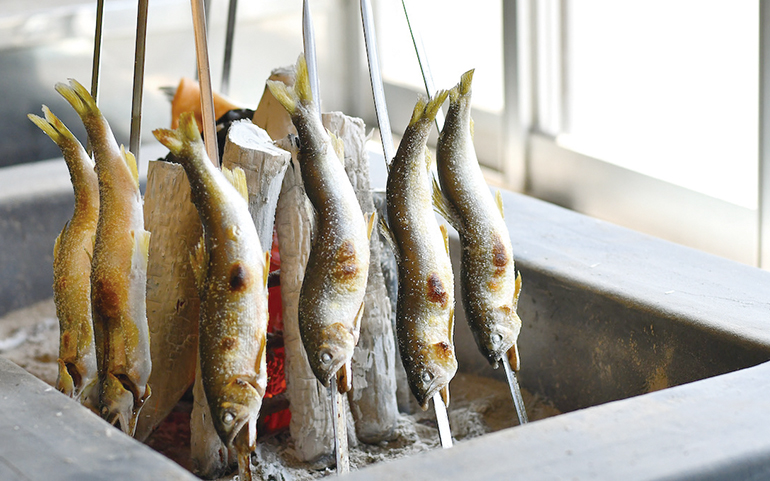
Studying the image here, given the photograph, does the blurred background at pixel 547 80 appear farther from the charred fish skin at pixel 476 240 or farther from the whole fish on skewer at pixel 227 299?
the whole fish on skewer at pixel 227 299

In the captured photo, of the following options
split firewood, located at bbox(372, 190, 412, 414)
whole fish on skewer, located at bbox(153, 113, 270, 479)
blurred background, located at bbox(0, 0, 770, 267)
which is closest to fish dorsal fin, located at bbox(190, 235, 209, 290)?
whole fish on skewer, located at bbox(153, 113, 270, 479)

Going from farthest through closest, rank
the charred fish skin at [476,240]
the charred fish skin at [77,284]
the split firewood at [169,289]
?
the split firewood at [169,289] → the charred fish skin at [77,284] → the charred fish skin at [476,240]

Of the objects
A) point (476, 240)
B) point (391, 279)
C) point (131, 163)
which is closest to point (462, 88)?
point (476, 240)

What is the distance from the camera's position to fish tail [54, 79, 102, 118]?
3.66 feet

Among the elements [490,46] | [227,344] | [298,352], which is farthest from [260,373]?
[490,46]

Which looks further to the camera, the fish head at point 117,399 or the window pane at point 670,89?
the window pane at point 670,89

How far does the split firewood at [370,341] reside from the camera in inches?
57.6

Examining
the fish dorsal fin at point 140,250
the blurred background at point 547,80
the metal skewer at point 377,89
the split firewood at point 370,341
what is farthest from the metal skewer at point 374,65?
the blurred background at point 547,80

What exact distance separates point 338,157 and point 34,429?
1.59ft

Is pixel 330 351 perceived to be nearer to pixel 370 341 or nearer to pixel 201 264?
pixel 201 264

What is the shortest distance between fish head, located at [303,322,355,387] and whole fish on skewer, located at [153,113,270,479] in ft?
0.19

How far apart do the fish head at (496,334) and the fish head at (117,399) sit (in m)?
0.45

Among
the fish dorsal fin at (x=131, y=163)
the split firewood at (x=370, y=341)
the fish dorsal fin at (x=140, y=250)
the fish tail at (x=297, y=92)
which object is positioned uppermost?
the fish tail at (x=297, y=92)

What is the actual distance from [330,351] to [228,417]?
13cm
